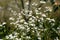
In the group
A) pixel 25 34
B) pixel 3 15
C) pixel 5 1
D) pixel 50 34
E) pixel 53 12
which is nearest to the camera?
pixel 25 34

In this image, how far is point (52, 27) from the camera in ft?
14.5

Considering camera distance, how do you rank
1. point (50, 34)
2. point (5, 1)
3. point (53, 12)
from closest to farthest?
point (50, 34) → point (53, 12) → point (5, 1)

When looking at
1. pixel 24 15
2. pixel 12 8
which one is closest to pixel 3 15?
pixel 12 8

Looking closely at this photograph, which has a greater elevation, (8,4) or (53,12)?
(8,4)

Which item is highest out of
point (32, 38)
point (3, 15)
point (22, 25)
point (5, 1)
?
point (5, 1)

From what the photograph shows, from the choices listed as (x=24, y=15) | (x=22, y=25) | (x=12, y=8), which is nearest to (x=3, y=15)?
(x=12, y=8)

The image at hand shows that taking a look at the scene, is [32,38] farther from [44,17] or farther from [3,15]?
[3,15]

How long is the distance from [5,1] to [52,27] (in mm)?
1736

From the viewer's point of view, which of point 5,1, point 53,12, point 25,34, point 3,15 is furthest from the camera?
point 5,1

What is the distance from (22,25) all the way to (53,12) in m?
1.07

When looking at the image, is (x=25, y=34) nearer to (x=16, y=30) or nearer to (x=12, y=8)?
(x=16, y=30)

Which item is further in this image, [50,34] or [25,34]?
[50,34]

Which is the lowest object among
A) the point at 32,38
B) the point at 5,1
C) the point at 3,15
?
the point at 32,38

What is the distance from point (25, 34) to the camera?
404 cm
